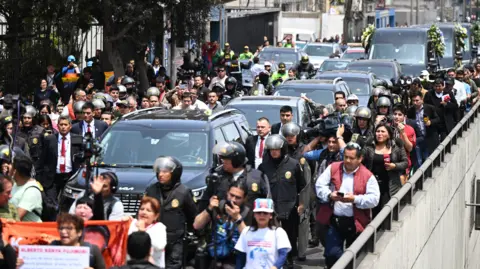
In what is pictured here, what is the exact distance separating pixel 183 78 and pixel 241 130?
13.8 metres

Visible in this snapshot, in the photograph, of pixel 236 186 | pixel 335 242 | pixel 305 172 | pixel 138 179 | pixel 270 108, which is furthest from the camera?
pixel 270 108

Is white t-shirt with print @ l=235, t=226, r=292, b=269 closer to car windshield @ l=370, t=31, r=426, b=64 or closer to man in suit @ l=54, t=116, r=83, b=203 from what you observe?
man in suit @ l=54, t=116, r=83, b=203

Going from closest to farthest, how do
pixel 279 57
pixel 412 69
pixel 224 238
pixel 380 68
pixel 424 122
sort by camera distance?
pixel 224 238, pixel 424 122, pixel 380 68, pixel 412 69, pixel 279 57

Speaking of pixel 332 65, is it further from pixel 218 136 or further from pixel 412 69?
pixel 218 136

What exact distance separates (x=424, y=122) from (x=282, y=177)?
7189mm

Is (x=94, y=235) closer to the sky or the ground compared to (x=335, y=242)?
closer to the sky

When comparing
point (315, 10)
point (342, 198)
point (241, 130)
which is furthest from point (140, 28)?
point (315, 10)

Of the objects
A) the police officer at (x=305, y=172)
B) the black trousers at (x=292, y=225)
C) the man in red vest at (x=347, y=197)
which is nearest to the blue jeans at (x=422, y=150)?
the police officer at (x=305, y=172)

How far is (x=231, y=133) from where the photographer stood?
15797 millimetres

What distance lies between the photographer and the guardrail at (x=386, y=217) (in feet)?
28.1

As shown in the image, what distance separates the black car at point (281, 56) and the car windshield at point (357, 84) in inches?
427

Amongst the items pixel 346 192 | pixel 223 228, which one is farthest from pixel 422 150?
pixel 223 228

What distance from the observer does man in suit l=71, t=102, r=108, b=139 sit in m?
16.8

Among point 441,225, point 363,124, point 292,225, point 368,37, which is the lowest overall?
point 441,225
